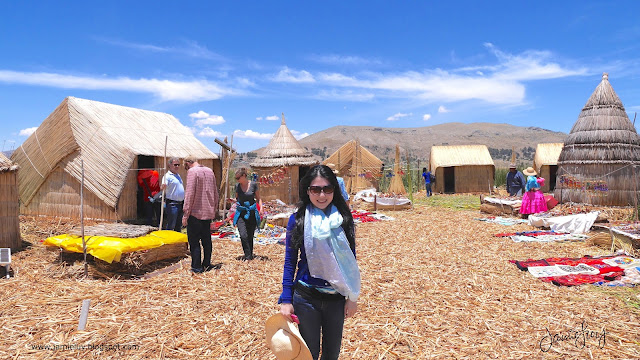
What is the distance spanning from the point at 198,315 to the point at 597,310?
3929 millimetres

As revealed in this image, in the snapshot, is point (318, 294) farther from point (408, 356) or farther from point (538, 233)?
point (538, 233)

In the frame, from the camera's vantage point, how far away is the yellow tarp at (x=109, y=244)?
509 cm

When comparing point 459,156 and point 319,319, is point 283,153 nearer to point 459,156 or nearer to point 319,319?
point 459,156

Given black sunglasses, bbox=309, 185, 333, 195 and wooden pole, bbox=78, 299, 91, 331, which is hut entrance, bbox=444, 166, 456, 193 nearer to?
wooden pole, bbox=78, 299, 91, 331

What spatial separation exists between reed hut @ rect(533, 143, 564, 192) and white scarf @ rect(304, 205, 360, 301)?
20486mm

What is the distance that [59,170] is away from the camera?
9.05 meters

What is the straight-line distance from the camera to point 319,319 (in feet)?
→ 7.52

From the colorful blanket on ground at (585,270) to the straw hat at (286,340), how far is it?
407cm

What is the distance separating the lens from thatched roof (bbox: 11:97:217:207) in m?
8.76

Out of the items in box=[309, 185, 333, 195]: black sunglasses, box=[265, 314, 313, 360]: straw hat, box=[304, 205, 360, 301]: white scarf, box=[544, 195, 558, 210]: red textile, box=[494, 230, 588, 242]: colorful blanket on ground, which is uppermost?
box=[309, 185, 333, 195]: black sunglasses

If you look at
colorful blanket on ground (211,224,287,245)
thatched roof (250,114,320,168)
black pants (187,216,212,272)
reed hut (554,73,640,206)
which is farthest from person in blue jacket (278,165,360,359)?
reed hut (554,73,640,206)

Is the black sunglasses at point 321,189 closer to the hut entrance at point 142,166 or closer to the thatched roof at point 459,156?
the hut entrance at point 142,166

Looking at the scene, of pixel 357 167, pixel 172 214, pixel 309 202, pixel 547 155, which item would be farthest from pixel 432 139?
pixel 309 202

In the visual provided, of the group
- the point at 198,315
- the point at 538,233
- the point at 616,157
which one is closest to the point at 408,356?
the point at 198,315
